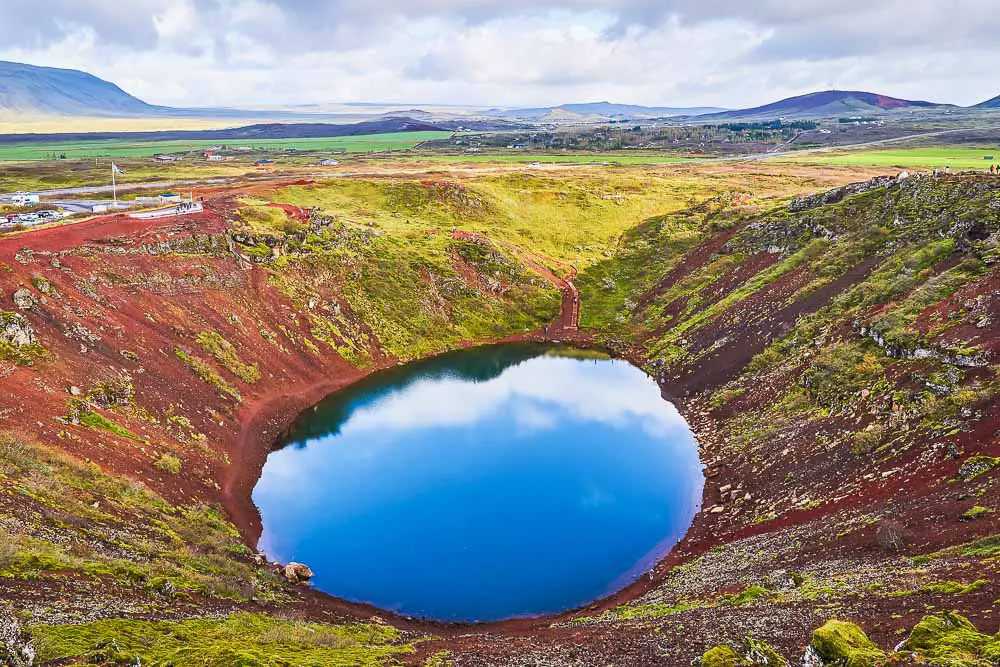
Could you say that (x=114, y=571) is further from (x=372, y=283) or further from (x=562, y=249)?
(x=562, y=249)

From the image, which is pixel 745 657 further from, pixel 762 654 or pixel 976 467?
pixel 976 467

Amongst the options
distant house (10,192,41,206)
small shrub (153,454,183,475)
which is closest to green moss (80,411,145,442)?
small shrub (153,454,183,475)

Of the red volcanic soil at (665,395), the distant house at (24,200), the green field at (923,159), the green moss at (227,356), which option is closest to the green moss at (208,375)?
the red volcanic soil at (665,395)

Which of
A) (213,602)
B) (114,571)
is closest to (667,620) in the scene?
(213,602)

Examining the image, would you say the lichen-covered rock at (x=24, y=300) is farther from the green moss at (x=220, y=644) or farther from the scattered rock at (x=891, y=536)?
the scattered rock at (x=891, y=536)

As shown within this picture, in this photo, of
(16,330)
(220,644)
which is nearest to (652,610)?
(220,644)
